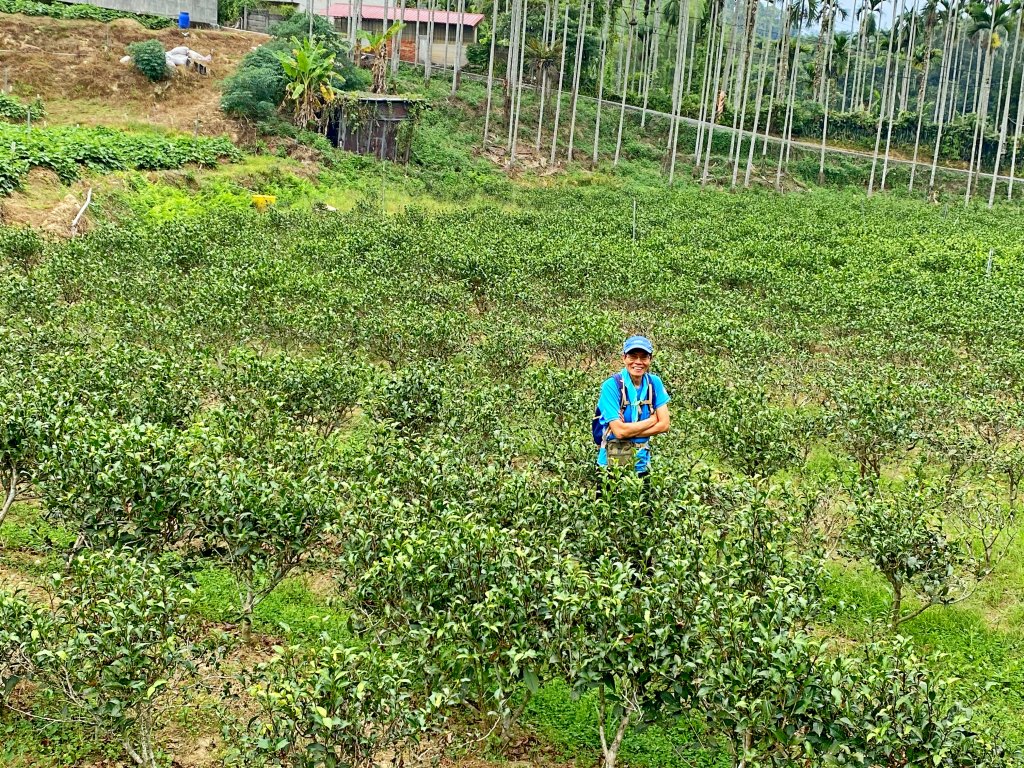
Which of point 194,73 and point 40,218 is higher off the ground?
point 194,73

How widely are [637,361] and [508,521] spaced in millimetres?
1737

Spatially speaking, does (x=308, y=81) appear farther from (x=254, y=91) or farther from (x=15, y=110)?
(x=15, y=110)

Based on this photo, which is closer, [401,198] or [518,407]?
[518,407]

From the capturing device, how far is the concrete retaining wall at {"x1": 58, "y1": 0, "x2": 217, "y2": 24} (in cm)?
4625

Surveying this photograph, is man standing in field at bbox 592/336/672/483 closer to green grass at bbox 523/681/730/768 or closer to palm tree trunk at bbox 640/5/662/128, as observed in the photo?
green grass at bbox 523/681/730/768

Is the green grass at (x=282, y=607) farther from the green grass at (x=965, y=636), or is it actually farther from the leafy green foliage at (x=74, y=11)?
the leafy green foliage at (x=74, y=11)

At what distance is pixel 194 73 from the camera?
4131 centimetres

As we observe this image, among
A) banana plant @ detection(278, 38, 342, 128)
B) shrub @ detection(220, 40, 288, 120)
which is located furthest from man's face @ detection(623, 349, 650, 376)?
shrub @ detection(220, 40, 288, 120)

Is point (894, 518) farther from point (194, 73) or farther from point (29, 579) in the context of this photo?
point (194, 73)

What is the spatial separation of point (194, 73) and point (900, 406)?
37253mm

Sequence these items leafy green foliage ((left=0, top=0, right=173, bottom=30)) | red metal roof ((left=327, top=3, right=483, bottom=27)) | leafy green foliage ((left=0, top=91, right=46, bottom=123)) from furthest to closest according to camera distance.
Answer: red metal roof ((left=327, top=3, right=483, bottom=27))
leafy green foliage ((left=0, top=0, right=173, bottom=30))
leafy green foliage ((left=0, top=91, right=46, bottom=123))

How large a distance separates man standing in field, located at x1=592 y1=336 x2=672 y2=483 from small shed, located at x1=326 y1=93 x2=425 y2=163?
34.6m

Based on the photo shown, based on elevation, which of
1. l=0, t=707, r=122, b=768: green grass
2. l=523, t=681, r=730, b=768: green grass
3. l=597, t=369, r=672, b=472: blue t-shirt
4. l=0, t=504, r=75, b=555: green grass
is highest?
l=597, t=369, r=672, b=472: blue t-shirt

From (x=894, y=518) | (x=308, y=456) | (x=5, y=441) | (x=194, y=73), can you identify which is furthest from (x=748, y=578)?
(x=194, y=73)
